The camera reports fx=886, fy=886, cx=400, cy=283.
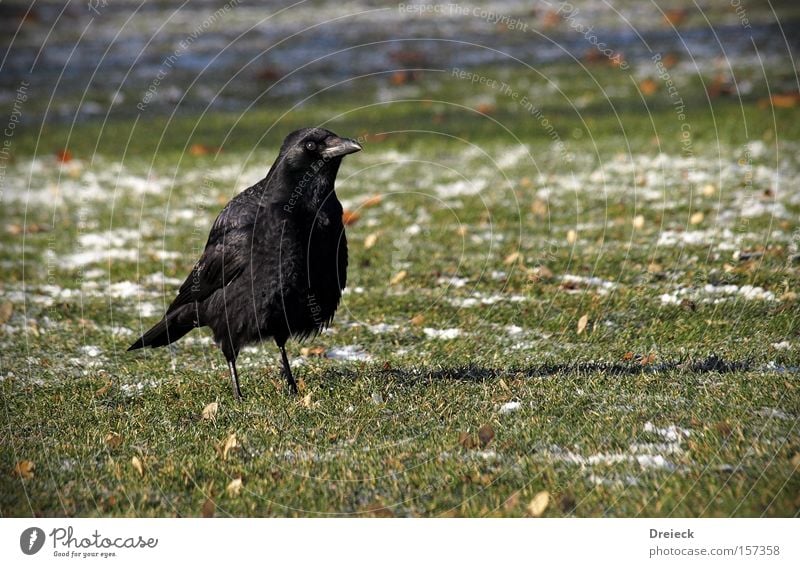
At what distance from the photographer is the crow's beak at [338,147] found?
618cm

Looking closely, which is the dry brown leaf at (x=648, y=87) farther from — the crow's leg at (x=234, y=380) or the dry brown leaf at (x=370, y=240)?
the crow's leg at (x=234, y=380)

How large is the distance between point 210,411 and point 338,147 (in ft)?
6.85

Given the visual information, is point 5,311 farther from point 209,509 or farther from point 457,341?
point 209,509

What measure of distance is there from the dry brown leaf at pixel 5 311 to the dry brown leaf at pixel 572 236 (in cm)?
635

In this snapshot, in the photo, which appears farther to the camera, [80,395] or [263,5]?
[263,5]

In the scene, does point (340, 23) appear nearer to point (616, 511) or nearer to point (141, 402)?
point (141, 402)

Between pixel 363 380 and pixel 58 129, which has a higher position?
pixel 58 129

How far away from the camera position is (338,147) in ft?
20.5

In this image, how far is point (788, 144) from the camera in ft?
45.6

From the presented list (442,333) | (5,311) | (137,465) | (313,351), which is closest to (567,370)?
(442,333)

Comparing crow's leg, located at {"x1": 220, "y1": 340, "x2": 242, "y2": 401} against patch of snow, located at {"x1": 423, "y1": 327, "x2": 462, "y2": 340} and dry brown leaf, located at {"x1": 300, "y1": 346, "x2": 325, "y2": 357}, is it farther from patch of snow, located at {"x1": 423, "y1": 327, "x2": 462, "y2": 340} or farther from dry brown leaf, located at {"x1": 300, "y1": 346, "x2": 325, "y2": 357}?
patch of snow, located at {"x1": 423, "y1": 327, "x2": 462, "y2": 340}

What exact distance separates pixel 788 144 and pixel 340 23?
17281 mm
